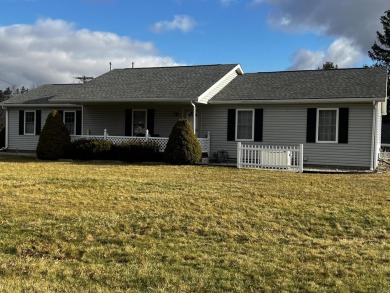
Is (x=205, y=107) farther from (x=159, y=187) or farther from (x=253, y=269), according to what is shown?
(x=253, y=269)

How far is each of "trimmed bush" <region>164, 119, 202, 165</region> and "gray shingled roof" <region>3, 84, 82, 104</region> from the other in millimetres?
8433

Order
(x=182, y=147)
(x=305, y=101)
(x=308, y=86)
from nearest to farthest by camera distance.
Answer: (x=182, y=147), (x=305, y=101), (x=308, y=86)

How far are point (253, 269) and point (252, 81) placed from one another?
15784mm

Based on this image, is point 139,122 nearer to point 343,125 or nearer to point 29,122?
point 29,122

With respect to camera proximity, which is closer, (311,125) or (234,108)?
(311,125)

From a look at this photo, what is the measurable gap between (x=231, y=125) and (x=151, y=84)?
484 centimetres

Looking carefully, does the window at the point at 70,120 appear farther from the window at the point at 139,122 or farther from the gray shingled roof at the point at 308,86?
the gray shingled roof at the point at 308,86

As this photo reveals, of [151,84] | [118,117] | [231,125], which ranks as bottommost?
[231,125]

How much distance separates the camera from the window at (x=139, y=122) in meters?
20.2

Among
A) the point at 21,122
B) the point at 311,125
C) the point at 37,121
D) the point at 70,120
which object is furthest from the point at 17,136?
the point at 311,125

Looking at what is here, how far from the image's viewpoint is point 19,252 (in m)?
5.59

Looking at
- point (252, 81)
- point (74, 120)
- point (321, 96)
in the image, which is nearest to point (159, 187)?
point (321, 96)

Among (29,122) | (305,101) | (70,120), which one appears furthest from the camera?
(29,122)

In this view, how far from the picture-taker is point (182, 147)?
15.8 meters
